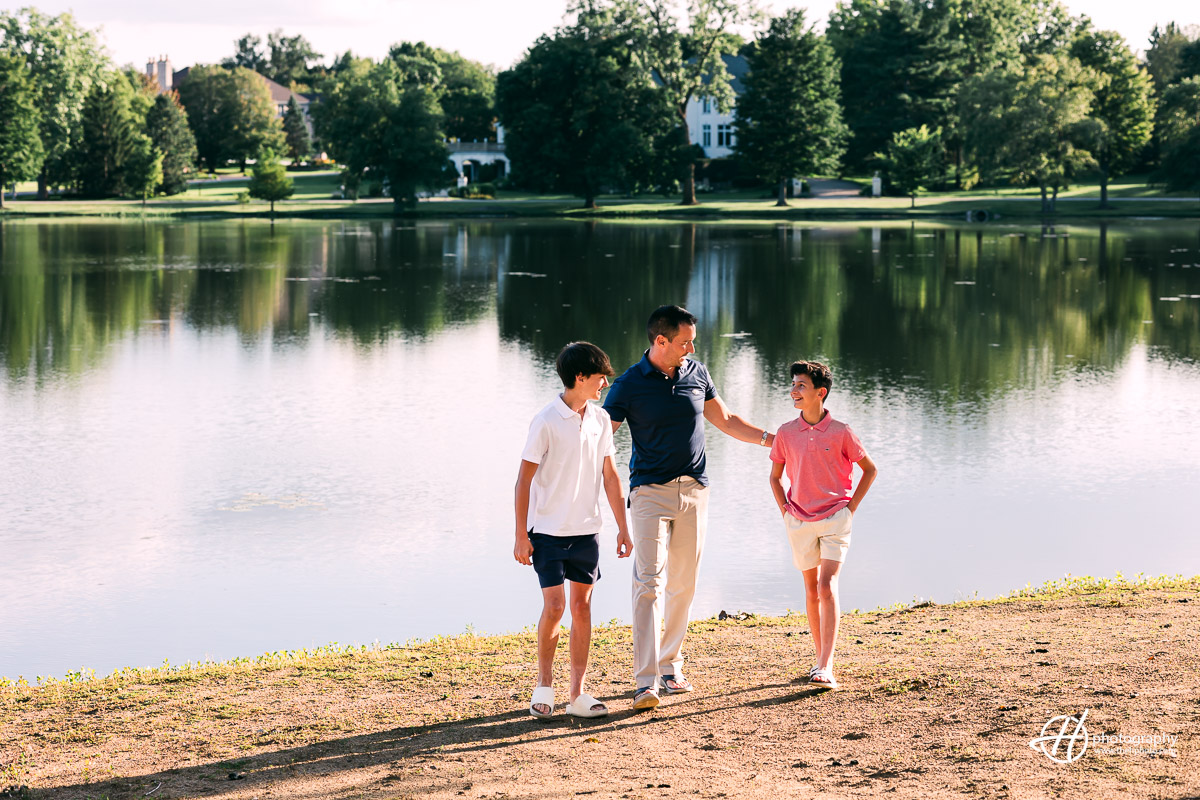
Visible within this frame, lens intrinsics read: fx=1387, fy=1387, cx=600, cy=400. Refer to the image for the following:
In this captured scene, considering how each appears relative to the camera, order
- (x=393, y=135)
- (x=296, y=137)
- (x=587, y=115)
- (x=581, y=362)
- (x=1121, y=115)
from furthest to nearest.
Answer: (x=296, y=137) → (x=587, y=115) → (x=393, y=135) → (x=1121, y=115) → (x=581, y=362)

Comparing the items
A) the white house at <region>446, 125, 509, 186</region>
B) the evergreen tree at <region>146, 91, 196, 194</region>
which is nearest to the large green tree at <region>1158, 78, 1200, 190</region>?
the white house at <region>446, 125, 509, 186</region>

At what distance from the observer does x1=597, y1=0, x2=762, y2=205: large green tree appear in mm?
85188

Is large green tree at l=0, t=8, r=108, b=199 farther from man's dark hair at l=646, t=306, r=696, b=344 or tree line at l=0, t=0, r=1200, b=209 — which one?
man's dark hair at l=646, t=306, r=696, b=344

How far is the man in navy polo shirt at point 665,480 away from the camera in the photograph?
6.80 m

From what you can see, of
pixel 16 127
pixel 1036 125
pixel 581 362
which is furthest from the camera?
pixel 16 127

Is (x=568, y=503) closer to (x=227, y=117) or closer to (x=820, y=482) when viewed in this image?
(x=820, y=482)

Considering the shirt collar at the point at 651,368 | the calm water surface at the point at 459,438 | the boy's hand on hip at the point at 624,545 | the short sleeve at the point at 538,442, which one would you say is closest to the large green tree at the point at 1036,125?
the calm water surface at the point at 459,438

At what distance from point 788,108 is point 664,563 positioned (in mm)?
80265

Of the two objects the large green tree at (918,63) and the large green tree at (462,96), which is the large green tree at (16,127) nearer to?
the large green tree at (462,96)

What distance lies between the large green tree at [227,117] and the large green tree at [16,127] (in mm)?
32832

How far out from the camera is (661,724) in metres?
6.41

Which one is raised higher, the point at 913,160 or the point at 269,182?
the point at 913,160

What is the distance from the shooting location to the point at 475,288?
1432 inches

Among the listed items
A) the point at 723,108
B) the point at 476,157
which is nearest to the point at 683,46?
the point at 723,108
